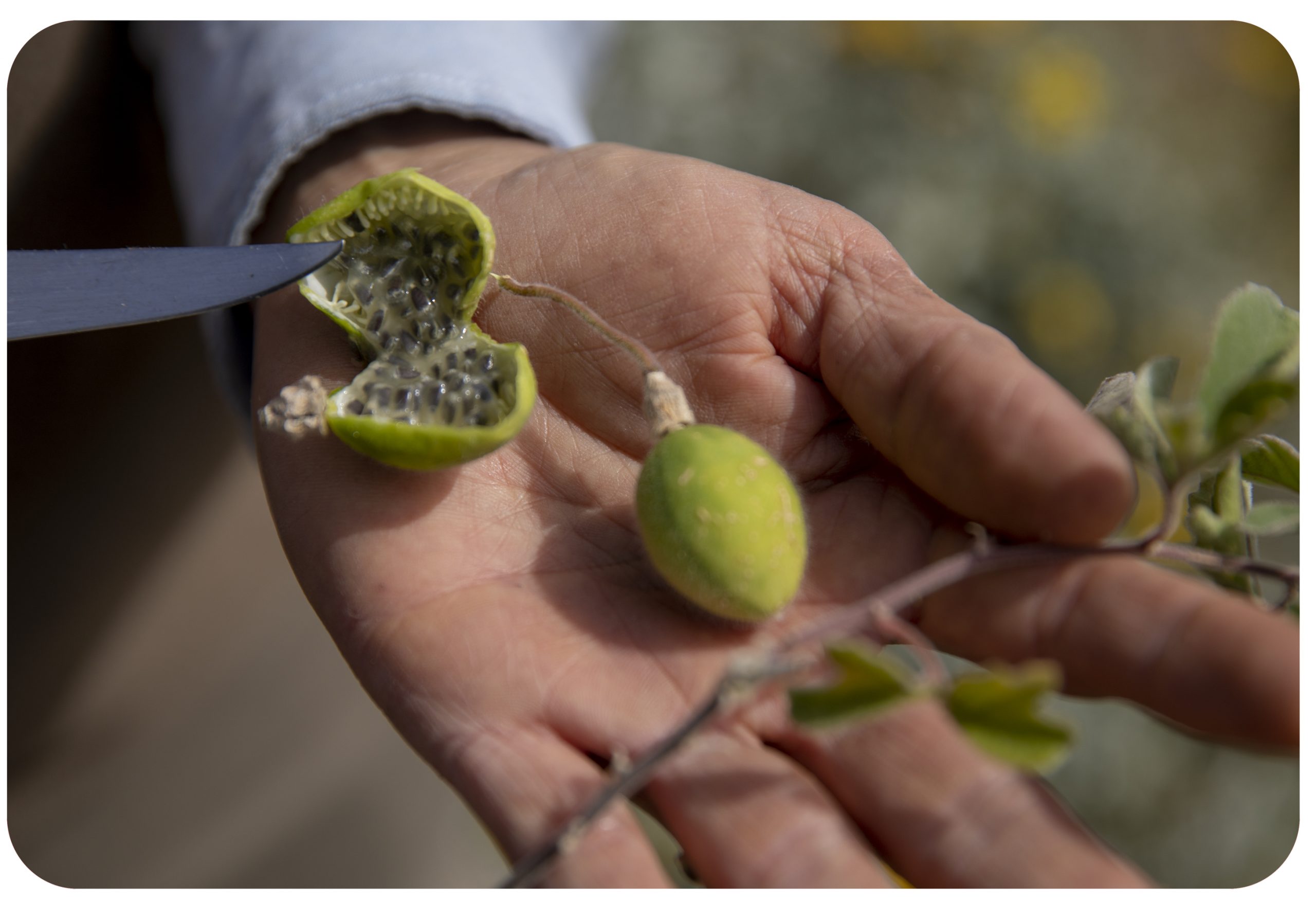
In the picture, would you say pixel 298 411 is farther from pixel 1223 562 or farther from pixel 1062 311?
pixel 1062 311

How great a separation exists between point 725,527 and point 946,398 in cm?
49

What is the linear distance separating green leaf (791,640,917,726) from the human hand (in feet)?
0.83

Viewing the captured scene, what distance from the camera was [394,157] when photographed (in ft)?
9.05

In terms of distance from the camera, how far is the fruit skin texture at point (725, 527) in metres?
1.71

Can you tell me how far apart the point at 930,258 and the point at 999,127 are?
27.3 inches

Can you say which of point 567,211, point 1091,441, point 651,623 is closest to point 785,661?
point 651,623

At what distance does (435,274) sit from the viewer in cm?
233

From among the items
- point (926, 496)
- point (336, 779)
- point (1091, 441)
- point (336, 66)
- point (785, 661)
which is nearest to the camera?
point (785, 661)

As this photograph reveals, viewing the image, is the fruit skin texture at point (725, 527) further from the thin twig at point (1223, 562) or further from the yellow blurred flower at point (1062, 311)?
the yellow blurred flower at point (1062, 311)

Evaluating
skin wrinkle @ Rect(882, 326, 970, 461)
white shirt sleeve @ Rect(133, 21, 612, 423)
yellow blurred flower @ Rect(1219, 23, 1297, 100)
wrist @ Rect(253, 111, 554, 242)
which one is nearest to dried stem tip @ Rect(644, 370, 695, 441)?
skin wrinkle @ Rect(882, 326, 970, 461)

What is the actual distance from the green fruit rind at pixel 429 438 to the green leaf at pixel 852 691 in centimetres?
79

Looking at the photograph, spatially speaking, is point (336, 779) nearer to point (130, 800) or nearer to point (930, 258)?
point (130, 800)

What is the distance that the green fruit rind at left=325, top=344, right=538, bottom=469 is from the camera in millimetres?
1868

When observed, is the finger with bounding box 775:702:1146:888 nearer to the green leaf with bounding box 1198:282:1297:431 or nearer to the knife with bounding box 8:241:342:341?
the green leaf with bounding box 1198:282:1297:431
